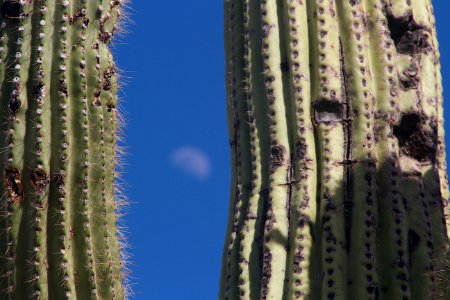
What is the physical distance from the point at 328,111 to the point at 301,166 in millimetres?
309

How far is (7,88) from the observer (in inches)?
162

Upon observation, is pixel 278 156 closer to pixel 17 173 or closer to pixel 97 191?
pixel 97 191

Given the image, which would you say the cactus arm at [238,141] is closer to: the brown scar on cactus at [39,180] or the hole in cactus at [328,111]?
the hole in cactus at [328,111]

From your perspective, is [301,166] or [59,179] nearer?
[59,179]

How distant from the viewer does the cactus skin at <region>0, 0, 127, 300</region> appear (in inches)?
157

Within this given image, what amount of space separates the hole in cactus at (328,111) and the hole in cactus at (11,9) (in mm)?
1556

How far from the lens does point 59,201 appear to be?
13.1 feet

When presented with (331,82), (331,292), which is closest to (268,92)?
(331,82)

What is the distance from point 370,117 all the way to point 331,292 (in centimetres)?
91

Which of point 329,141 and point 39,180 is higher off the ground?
point 329,141

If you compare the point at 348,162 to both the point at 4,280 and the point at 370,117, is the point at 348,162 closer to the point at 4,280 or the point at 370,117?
the point at 370,117

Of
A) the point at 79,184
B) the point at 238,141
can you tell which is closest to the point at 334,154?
the point at 238,141

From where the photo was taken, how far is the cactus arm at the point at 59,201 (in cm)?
397

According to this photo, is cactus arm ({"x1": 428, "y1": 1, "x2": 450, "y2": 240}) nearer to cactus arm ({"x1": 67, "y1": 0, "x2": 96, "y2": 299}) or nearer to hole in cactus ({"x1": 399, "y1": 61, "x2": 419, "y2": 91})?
hole in cactus ({"x1": 399, "y1": 61, "x2": 419, "y2": 91})
